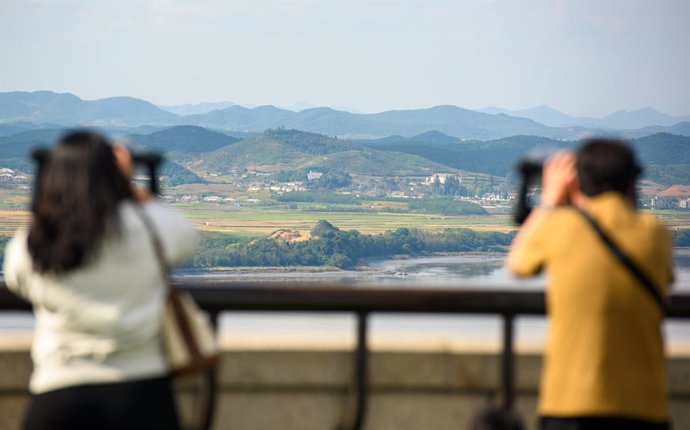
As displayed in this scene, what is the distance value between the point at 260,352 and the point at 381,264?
138409 millimetres

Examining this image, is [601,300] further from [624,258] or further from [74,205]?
[74,205]

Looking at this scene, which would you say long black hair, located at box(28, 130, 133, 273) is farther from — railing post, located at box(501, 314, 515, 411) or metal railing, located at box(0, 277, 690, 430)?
railing post, located at box(501, 314, 515, 411)

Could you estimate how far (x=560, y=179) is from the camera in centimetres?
379

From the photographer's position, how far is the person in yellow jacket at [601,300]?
3.64 m

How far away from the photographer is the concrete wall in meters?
4.48

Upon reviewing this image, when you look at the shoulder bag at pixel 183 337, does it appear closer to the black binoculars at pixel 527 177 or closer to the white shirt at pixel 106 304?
the white shirt at pixel 106 304

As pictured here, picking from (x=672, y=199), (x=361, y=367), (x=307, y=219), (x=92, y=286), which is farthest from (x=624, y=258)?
(x=307, y=219)

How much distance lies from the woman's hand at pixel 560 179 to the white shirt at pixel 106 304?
3.79 ft

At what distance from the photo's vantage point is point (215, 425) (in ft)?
15.1

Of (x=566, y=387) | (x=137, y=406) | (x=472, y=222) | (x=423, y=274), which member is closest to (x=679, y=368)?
(x=566, y=387)

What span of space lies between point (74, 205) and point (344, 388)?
152 cm

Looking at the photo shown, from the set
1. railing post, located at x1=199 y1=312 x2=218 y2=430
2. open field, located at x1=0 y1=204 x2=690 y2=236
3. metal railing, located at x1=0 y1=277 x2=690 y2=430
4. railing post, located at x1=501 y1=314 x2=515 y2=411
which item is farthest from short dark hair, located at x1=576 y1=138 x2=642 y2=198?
open field, located at x1=0 y1=204 x2=690 y2=236

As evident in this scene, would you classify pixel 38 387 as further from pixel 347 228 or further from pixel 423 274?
pixel 347 228

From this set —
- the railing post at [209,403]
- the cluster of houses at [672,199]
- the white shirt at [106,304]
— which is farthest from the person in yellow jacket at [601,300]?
the cluster of houses at [672,199]
